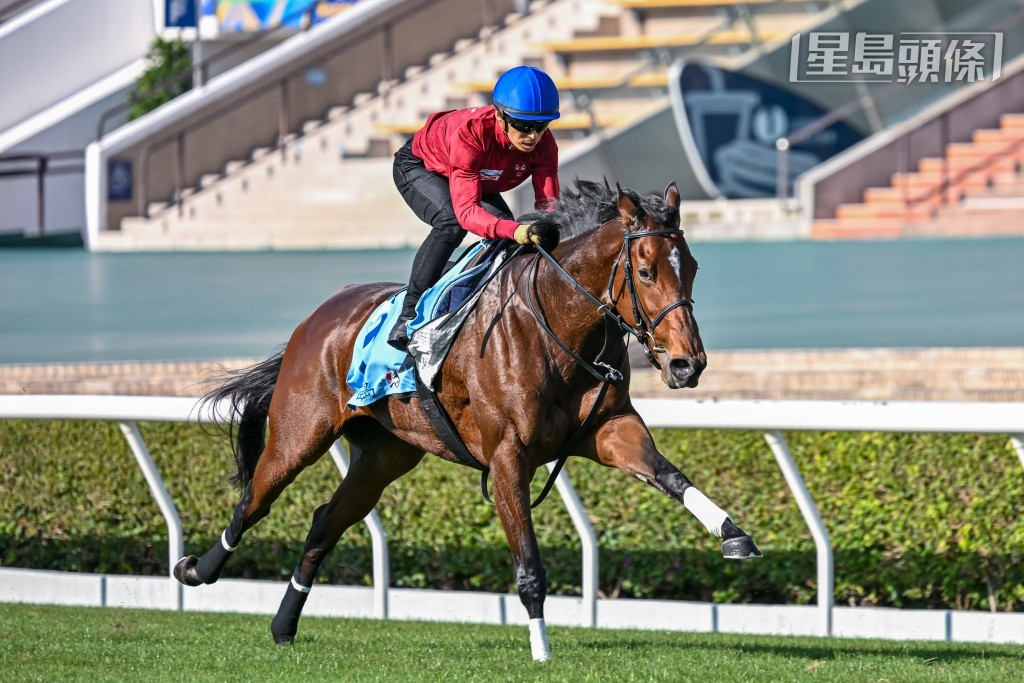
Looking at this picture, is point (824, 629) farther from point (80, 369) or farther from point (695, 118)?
point (695, 118)

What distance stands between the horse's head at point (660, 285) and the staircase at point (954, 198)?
9.75m

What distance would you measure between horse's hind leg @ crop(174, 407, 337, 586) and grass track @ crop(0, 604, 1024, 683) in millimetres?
250

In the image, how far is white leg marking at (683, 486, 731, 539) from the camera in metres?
3.77

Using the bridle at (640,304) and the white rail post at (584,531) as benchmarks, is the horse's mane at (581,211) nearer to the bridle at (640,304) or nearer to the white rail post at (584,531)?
the bridle at (640,304)

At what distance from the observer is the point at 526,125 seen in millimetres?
4211

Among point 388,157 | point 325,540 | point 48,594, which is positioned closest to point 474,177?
point 325,540

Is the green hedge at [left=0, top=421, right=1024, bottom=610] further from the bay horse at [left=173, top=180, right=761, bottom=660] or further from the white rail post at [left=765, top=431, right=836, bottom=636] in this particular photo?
the bay horse at [left=173, top=180, right=761, bottom=660]

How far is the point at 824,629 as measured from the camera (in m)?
5.24

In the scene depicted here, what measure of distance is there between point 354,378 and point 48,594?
2108mm

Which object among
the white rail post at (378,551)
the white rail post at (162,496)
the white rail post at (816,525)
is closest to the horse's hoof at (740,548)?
the white rail post at (816,525)

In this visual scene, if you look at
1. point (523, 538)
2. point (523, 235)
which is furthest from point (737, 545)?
point (523, 235)

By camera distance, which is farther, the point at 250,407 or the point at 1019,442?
the point at 250,407

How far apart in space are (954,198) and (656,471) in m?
10.6

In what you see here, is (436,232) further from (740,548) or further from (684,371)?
(740,548)
